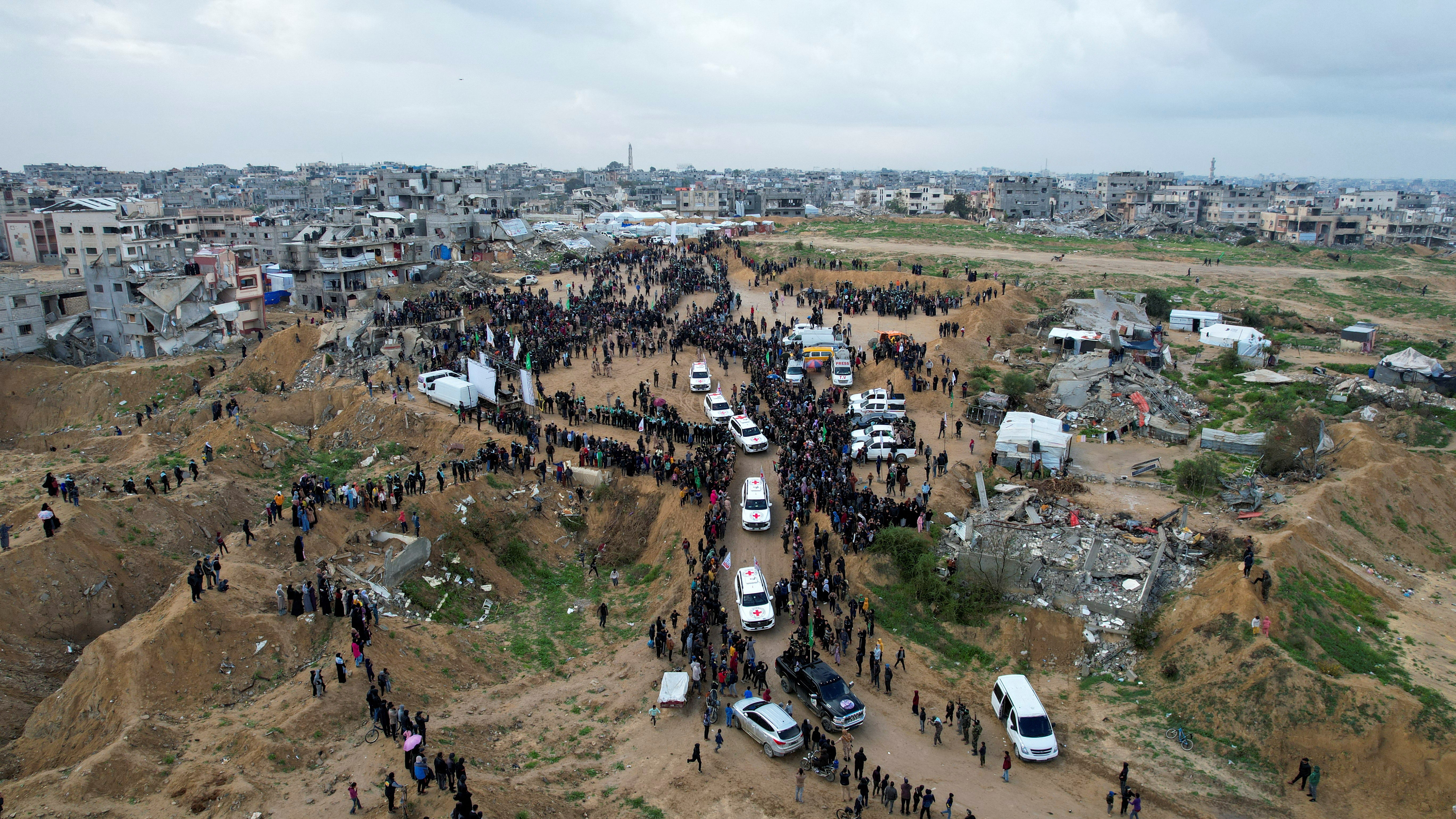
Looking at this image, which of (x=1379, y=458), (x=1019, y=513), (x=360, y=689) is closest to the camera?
(x=360, y=689)

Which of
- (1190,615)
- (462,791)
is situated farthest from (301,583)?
(1190,615)

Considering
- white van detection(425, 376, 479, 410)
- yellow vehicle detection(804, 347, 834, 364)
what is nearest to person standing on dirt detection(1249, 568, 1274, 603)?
yellow vehicle detection(804, 347, 834, 364)

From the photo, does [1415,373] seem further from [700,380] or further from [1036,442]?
[700,380]

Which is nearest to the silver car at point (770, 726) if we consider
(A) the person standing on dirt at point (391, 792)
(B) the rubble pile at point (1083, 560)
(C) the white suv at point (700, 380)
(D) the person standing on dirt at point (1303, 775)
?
(A) the person standing on dirt at point (391, 792)

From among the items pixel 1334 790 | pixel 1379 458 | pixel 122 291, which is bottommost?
pixel 1334 790

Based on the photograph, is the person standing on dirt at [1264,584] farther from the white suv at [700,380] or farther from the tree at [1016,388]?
the white suv at [700,380]

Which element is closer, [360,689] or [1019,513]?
[360,689]

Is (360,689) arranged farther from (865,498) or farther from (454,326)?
(454,326)
